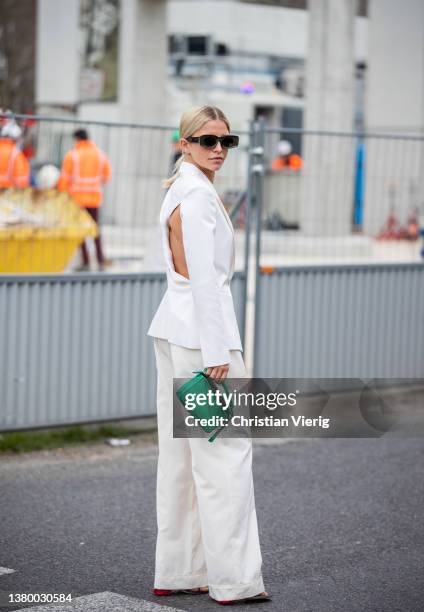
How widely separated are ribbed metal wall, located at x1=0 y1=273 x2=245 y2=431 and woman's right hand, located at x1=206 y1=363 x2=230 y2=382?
10.6 feet

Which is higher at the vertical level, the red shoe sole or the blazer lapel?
the blazer lapel

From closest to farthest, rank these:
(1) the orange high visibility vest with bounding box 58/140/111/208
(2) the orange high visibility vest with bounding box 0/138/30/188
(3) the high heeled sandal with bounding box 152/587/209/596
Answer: (3) the high heeled sandal with bounding box 152/587/209/596, (2) the orange high visibility vest with bounding box 0/138/30/188, (1) the orange high visibility vest with bounding box 58/140/111/208

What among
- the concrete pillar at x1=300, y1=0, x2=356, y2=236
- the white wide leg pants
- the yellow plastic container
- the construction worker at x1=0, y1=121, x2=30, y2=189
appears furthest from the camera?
the concrete pillar at x1=300, y1=0, x2=356, y2=236

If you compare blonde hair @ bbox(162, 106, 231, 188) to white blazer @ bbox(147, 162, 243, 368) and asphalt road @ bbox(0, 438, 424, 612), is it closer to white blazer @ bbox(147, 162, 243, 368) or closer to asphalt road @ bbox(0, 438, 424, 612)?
white blazer @ bbox(147, 162, 243, 368)

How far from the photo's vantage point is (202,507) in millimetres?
4496

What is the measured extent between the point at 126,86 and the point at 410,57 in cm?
652

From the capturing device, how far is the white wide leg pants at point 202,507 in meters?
4.46

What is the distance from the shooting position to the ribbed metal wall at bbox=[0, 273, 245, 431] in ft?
24.3

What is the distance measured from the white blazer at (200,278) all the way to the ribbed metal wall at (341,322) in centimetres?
407

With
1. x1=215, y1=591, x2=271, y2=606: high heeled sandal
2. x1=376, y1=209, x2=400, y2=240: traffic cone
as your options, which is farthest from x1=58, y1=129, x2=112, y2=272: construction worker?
x1=215, y1=591, x2=271, y2=606: high heeled sandal

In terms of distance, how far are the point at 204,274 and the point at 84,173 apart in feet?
17.8

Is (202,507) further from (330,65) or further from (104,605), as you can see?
(330,65)

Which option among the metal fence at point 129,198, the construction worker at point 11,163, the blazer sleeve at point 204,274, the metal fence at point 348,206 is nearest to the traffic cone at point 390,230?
the metal fence at point 348,206

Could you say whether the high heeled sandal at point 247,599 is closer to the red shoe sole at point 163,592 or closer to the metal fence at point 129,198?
the red shoe sole at point 163,592
